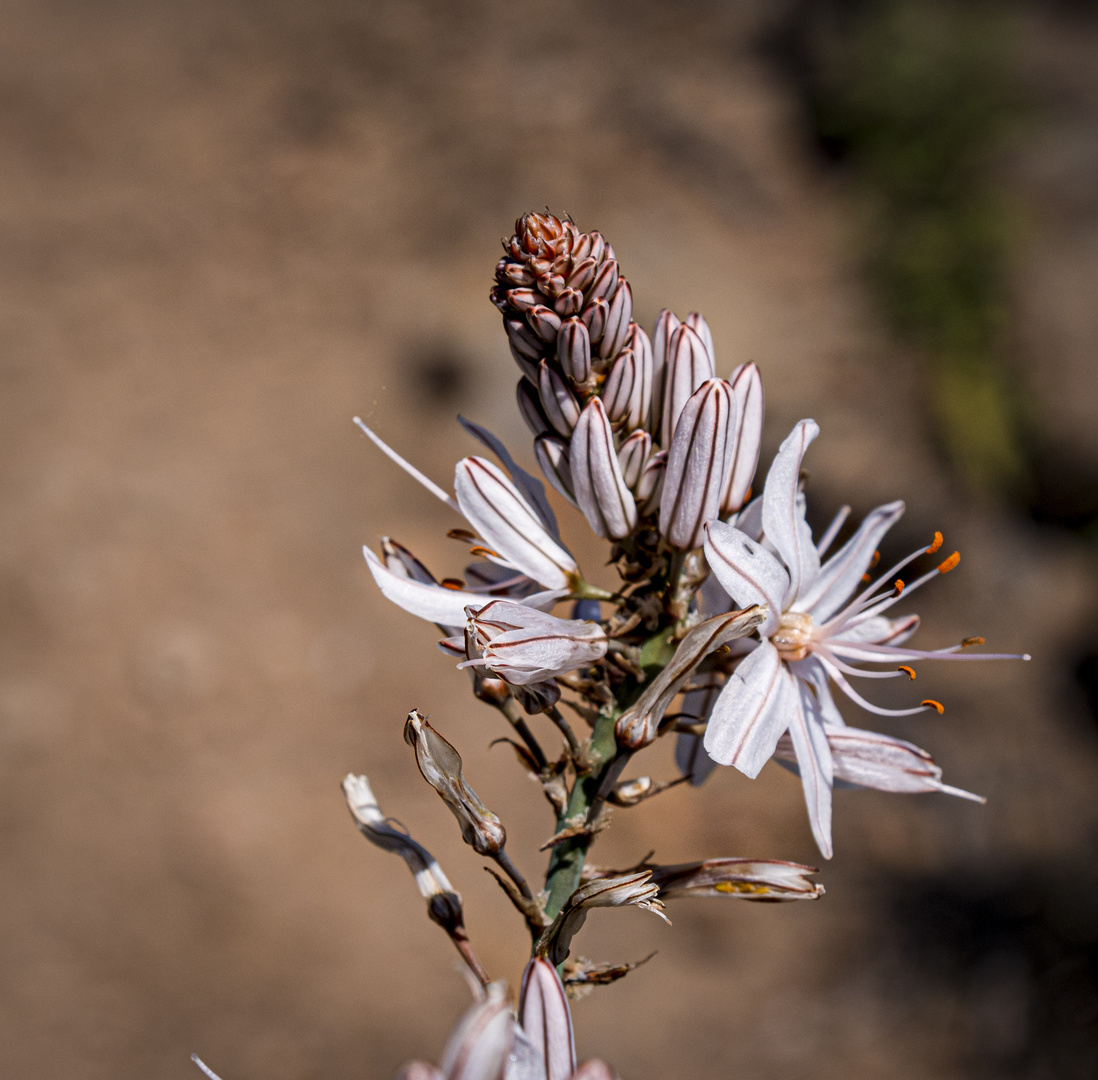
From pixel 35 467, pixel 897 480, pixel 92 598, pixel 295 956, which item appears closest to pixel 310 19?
pixel 35 467

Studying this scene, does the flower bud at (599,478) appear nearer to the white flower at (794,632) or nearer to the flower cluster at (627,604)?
the flower cluster at (627,604)

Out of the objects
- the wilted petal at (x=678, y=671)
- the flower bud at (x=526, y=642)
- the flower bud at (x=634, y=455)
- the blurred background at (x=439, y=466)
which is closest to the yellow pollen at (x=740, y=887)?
the wilted petal at (x=678, y=671)

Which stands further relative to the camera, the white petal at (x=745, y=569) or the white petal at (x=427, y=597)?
the white petal at (x=427, y=597)

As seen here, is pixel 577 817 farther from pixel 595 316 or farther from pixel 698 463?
pixel 595 316

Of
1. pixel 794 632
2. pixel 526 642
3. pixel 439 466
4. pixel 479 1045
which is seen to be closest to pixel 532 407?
pixel 526 642

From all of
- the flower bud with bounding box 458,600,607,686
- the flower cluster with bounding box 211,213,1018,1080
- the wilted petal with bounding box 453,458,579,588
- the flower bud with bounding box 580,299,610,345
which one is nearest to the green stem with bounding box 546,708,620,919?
the flower cluster with bounding box 211,213,1018,1080

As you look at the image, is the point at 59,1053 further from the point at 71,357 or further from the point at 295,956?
the point at 71,357
